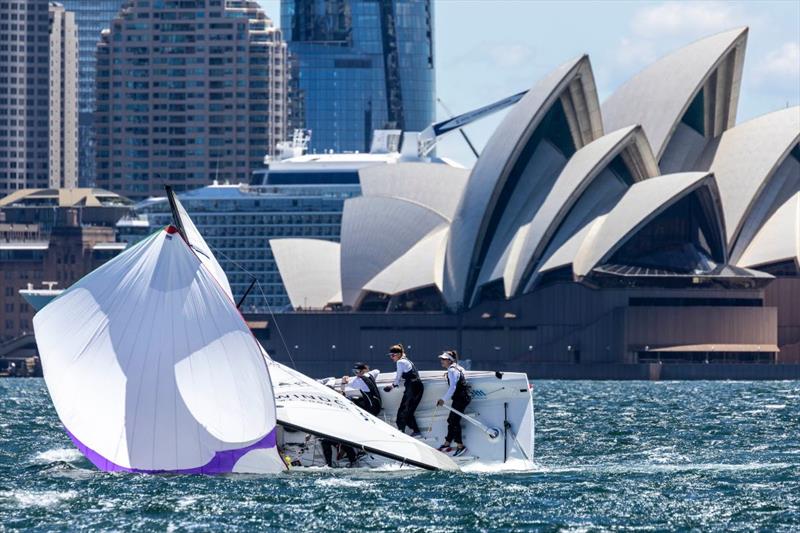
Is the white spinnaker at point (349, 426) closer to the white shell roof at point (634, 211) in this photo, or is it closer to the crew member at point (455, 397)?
the crew member at point (455, 397)

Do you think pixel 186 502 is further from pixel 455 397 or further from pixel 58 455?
pixel 58 455

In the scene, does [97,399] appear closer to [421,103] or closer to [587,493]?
[587,493]

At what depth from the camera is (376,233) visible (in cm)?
9231

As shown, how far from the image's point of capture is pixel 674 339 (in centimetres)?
8481

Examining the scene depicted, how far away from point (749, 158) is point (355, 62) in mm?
107365

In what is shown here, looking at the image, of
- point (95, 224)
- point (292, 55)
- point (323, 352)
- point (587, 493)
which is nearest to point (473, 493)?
point (587, 493)

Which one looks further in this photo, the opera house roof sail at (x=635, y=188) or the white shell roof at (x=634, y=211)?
the opera house roof sail at (x=635, y=188)

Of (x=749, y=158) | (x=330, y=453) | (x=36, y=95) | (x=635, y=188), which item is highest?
(x=36, y=95)

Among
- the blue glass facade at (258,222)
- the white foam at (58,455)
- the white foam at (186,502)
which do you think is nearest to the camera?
the white foam at (186,502)

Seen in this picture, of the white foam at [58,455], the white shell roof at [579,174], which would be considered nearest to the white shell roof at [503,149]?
the white shell roof at [579,174]

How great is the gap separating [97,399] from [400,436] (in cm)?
421

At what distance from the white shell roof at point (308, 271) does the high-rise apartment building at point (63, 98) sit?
280 feet

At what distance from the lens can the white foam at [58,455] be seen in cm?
3168

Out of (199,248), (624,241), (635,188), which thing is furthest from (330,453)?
(624,241)
